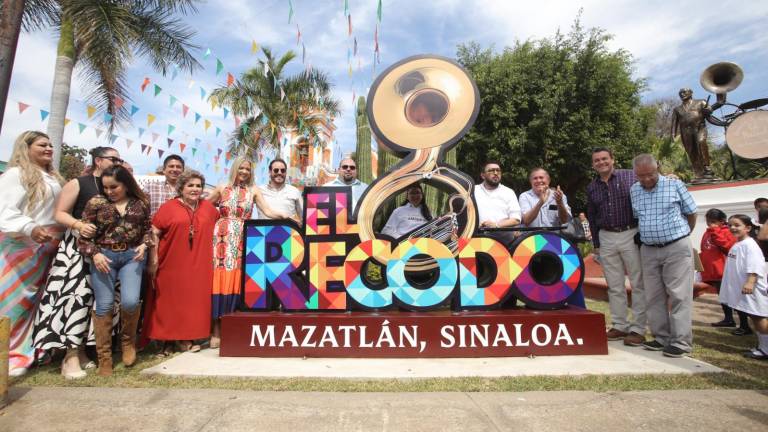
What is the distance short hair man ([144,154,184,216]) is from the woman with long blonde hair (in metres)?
0.48

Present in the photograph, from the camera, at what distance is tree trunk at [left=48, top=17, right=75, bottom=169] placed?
28.5ft

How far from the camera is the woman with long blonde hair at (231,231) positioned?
4.21 m

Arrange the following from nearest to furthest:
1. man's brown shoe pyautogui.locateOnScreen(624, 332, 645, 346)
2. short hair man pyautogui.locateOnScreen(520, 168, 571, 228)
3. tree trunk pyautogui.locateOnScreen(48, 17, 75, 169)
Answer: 1. man's brown shoe pyautogui.locateOnScreen(624, 332, 645, 346)
2. short hair man pyautogui.locateOnScreen(520, 168, 571, 228)
3. tree trunk pyautogui.locateOnScreen(48, 17, 75, 169)

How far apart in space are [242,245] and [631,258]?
4.11 metres

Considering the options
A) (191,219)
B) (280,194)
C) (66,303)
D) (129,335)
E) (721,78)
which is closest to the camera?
(66,303)

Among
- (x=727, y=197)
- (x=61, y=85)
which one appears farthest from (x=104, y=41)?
(x=727, y=197)

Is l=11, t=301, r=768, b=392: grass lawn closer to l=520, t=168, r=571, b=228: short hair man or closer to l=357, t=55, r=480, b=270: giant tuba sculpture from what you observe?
l=357, t=55, r=480, b=270: giant tuba sculpture

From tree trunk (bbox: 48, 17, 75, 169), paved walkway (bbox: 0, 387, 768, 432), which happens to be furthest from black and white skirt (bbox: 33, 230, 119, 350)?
tree trunk (bbox: 48, 17, 75, 169)

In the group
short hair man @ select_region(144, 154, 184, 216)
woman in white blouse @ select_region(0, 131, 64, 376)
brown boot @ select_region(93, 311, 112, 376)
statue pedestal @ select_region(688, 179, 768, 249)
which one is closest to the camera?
woman in white blouse @ select_region(0, 131, 64, 376)

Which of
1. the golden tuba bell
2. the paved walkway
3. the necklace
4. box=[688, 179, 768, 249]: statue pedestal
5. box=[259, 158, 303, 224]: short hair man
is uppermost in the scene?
the golden tuba bell

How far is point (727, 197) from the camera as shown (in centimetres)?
1092

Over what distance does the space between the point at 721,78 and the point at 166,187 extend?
628 inches

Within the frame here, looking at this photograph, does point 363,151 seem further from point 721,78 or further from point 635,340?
point 721,78

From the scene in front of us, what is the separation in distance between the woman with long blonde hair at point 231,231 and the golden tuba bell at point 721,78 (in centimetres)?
1454
